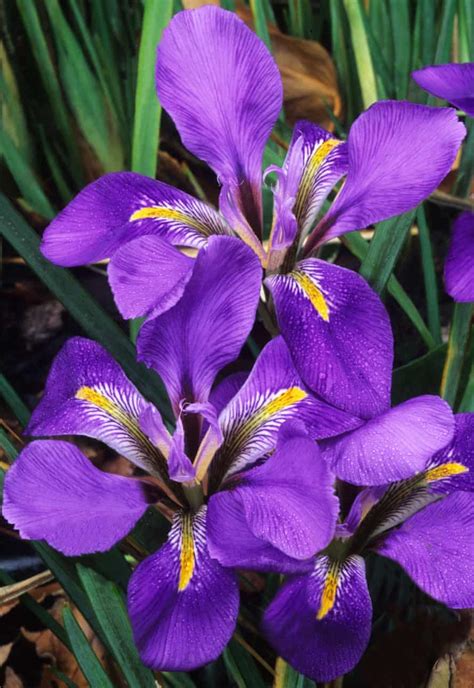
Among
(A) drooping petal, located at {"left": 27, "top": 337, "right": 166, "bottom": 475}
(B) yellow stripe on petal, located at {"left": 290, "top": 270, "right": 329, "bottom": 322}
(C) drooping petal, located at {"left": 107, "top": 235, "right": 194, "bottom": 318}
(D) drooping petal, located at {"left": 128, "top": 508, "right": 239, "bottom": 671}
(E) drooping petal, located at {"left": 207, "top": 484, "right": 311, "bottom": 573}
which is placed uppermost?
(C) drooping petal, located at {"left": 107, "top": 235, "right": 194, "bottom": 318}

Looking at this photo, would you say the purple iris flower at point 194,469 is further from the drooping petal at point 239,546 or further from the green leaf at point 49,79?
the green leaf at point 49,79

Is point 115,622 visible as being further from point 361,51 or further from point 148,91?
point 361,51

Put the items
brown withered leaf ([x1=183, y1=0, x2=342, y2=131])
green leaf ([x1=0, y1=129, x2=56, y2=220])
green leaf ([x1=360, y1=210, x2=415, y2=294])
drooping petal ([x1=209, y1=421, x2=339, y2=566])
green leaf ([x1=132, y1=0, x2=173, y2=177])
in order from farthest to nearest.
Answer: brown withered leaf ([x1=183, y1=0, x2=342, y2=131]) < green leaf ([x1=0, y1=129, x2=56, y2=220]) < green leaf ([x1=132, y1=0, x2=173, y2=177]) < green leaf ([x1=360, y1=210, x2=415, y2=294]) < drooping petal ([x1=209, y1=421, x2=339, y2=566])

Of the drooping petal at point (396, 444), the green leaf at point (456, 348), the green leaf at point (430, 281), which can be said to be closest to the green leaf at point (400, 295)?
the green leaf at point (430, 281)

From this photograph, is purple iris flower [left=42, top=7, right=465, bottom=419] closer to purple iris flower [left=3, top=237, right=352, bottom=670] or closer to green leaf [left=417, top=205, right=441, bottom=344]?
purple iris flower [left=3, top=237, right=352, bottom=670]

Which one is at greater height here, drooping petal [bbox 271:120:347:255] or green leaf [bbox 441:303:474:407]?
drooping petal [bbox 271:120:347:255]

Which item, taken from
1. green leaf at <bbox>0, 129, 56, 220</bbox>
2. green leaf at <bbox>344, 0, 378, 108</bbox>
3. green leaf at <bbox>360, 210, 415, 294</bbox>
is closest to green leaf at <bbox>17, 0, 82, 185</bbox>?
green leaf at <bbox>0, 129, 56, 220</bbox>

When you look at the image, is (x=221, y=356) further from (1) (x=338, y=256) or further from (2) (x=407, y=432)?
(1) (x=338, y=256)

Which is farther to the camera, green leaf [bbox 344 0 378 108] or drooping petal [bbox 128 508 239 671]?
green leaf [bbox 344 0 378 108]

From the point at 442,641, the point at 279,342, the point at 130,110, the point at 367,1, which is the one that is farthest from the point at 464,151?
the point at 367,1
